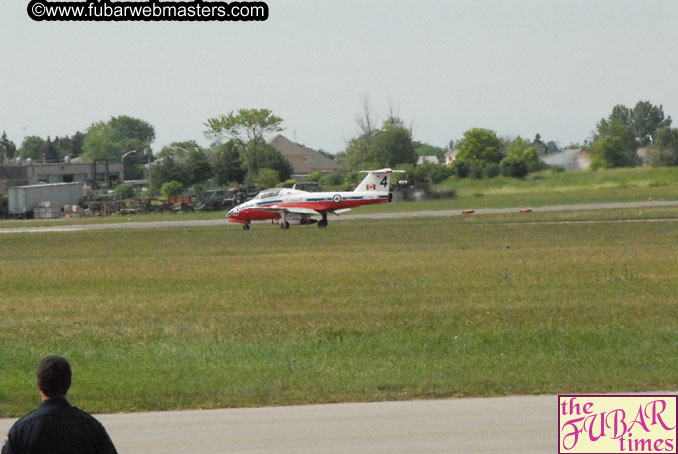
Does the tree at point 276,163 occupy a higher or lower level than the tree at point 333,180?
higher

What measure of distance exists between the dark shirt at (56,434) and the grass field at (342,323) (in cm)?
788

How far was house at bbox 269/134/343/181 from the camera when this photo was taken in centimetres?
16900

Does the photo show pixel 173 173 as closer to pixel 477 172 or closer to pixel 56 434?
pixel 477 172

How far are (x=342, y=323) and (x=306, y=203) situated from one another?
41.4m

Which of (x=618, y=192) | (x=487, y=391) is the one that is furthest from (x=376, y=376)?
(x=618, y=192)

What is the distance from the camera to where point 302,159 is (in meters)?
170

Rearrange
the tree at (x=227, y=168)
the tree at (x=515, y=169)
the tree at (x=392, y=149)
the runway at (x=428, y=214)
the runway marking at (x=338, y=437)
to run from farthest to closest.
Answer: the tree at (x=392, y=149), the tree at (x=227, y=168), the tree at (x=515, y=169), the runway at (x=428, y=214), the runway marking at (x=338, y=437)

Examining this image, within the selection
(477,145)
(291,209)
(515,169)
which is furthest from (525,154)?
(291,209)

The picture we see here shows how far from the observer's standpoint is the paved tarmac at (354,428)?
1095 cm

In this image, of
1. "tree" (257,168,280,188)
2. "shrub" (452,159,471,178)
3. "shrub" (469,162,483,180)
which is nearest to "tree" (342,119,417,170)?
"tree" (257,168,280,188)

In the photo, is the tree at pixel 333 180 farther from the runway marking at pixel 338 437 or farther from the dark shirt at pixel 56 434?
the dark shirt at pixel 56 434

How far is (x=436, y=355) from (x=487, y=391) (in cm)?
304

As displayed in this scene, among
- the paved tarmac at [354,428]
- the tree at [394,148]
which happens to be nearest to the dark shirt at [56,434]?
the paved tarmac at [354,428]

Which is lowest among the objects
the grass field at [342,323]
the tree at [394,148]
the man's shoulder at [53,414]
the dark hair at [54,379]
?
the grass field at [342,323]
